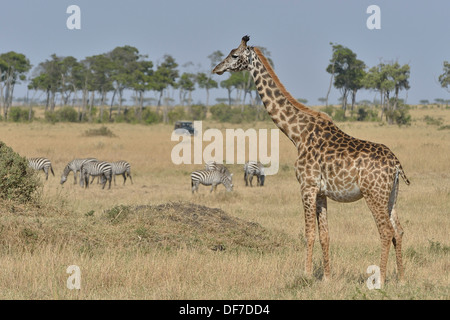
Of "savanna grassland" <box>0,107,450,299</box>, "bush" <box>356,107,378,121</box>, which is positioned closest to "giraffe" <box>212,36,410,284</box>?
Answer: "savanna grassland" <box>0,107,450,299</box>

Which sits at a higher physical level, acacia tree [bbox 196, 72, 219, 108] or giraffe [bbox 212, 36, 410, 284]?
acacia tree [bbox 196, 72, 219, 108]

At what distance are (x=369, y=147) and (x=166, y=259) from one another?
11.3ft

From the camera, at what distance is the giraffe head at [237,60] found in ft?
26.0

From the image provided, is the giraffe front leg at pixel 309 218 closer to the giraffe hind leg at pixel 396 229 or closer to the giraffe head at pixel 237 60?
the giraffe hind leg at pixel 396 229

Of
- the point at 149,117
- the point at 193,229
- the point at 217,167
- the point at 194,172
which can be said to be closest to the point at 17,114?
the point at 149,117

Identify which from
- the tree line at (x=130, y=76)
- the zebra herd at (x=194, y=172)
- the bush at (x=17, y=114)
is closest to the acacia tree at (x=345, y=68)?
the tree line at (x=130, y=76)

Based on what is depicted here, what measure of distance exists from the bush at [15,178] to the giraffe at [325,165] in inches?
250

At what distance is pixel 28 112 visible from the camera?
252 feet

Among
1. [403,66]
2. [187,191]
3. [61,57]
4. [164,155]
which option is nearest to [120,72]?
[61,57]

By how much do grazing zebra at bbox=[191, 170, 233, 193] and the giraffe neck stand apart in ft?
40.9

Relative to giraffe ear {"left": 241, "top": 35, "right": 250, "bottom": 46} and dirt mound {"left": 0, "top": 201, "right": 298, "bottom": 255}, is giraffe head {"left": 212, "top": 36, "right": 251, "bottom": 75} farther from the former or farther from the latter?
dirt mound {"left": 0, "top": 201, "right": 298, "bottom": 255}

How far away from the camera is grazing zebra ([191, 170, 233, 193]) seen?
2069cm

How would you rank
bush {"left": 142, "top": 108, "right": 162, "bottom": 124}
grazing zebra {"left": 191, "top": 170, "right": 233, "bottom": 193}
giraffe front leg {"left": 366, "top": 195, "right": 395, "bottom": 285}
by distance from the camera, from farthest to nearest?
bush {"left": 142, "top": 108, "right": 162, "bottom": 124} < grazing zebra {"left": 191, "top": 170, "right": 233, "bottom": 193} < giraffe front leg {"left": 366, "top": 195, "right": 395, "bottom": 285}

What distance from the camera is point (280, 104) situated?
8125mm
